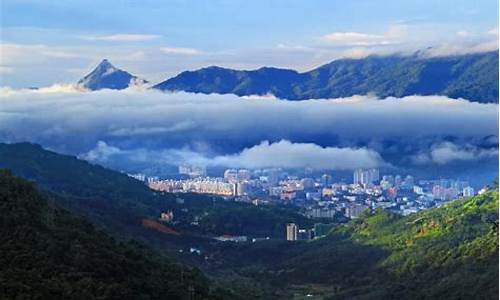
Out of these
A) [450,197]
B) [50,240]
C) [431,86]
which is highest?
[431,86]

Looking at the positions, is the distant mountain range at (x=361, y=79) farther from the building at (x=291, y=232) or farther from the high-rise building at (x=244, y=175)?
the building at (x=291, y=232)

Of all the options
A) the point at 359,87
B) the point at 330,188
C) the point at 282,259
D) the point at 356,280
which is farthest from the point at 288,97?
the point at 356,280

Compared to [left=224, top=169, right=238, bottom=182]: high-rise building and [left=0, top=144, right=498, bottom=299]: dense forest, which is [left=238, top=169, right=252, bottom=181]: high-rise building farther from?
[left=0, top=144, right=498, bottom=299]: dense forest

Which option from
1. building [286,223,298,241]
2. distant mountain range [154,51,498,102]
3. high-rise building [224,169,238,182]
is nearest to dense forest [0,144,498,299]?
building [286,223,298,241]

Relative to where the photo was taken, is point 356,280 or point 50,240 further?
point 356,280

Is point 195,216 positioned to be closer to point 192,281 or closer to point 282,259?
point 282,259

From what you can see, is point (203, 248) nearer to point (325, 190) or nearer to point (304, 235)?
point (304, 235)

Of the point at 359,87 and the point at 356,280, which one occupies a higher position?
the point at 359,87
